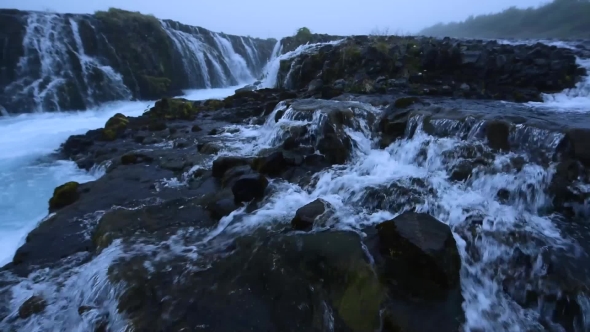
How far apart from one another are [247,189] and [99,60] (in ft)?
63.2

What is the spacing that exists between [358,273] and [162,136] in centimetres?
903

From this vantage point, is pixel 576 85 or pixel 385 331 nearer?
pixel 385 331

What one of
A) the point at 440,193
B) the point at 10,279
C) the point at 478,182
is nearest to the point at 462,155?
the point at 478,182

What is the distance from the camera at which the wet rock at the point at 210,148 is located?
856 centimetres

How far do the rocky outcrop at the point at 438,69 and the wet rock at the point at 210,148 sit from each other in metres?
5.01

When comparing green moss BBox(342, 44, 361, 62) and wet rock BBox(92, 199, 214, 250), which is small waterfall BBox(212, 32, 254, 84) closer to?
green moss BBox(342, 44, 361, 62)

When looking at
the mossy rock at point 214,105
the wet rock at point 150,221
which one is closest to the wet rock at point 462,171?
the wet rock at point 150,221

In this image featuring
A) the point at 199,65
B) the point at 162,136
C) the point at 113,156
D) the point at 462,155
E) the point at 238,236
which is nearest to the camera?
the point at 238,236

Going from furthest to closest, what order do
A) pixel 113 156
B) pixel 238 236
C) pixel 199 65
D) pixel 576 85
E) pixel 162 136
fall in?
pixel 199 65
pixel 162 136
pixel 576 85
pixel 113 156
pixel 238 236

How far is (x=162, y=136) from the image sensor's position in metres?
10.8

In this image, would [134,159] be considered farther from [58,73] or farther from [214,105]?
[58,73]

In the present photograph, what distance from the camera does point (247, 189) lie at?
5621mm

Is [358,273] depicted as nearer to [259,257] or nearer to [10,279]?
[259,257]

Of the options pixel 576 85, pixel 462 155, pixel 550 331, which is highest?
pixel 576 85
